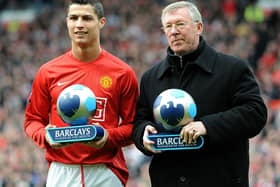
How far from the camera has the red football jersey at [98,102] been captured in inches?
261

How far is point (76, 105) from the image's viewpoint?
6062mm

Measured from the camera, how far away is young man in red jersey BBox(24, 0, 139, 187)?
660 cm

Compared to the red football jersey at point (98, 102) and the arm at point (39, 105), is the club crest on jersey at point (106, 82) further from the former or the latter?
the arm at point (39, 105)

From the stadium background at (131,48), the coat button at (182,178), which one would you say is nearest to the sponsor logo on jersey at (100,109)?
the coat button at (182,178)

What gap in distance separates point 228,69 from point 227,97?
206 millimetres

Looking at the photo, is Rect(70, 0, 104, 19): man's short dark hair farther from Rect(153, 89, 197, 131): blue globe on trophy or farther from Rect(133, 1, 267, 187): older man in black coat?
Rect(153, 89, 197, 131): blue globe on trophy

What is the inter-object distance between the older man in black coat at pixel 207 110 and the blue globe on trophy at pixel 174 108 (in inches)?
6.2

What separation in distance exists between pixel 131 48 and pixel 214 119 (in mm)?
12752

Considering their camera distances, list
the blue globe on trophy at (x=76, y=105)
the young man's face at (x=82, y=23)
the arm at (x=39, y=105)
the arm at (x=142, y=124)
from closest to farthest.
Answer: the blue globe on trophy at (x=76, y=105) < the arm at (x=142, y=124) < the young man's face at (x=82, y=23) < the arm at (x=39, y=105)

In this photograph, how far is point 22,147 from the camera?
49.1 feet

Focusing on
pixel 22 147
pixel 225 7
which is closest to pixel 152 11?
pixel 225 7

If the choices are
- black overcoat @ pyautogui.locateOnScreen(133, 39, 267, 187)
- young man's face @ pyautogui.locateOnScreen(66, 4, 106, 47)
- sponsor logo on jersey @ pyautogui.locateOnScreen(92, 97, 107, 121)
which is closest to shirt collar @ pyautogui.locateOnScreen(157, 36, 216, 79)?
black overcoat @ pyautogui.locateOnScreen(133, 39, 267, 187)

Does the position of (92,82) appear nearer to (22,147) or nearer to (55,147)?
(55,147)

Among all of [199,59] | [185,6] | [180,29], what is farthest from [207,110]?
[185,6]
